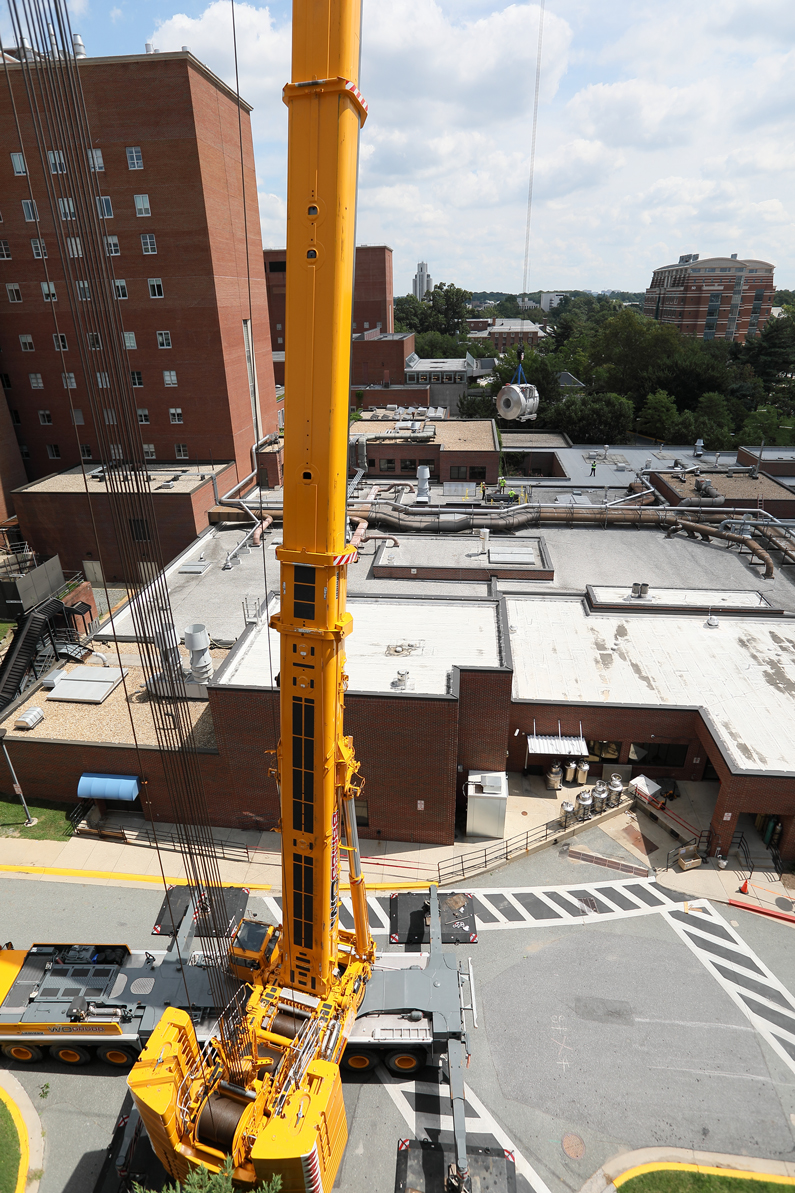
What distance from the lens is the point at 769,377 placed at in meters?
93.1

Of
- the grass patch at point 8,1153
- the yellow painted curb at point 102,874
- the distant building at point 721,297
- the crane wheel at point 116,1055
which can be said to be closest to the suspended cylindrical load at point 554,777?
the yellow painted curb at point 102,874

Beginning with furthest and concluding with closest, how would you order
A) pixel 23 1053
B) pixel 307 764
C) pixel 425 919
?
1. pixel 425 919
2. pixel 23 1053
3. pixel 307 764

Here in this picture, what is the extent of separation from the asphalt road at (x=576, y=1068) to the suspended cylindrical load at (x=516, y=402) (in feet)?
57.3

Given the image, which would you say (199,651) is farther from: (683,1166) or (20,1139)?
(683,1166)

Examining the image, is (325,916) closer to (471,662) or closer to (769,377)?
(471,662)

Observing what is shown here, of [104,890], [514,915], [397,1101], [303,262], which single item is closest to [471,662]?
[514,915]

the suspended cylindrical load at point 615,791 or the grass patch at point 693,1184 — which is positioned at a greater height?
the suspended cylindrical load at point 615,791

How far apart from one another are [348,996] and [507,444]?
60.3 metres

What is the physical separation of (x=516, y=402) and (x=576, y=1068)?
20.1m

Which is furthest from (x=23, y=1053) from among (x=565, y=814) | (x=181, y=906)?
(x=565, y=814)

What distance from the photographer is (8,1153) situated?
1599 cm

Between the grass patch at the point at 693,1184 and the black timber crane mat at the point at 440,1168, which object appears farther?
the grass patch at the point at 693,1184

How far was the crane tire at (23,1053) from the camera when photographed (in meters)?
17.6

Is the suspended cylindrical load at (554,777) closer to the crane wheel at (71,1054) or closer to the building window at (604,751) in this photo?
the building window at (604,751)
